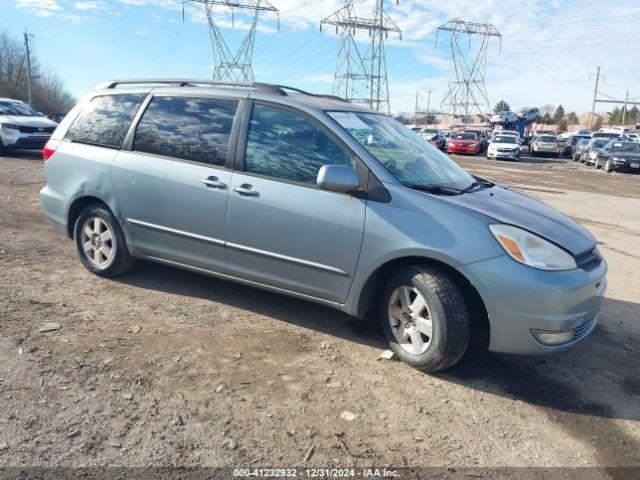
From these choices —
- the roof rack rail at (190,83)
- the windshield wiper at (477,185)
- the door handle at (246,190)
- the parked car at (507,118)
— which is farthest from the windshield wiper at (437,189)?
the parked car at (507,118)

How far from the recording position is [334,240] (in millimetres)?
3693

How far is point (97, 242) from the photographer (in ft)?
16.3

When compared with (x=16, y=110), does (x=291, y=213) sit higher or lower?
lower

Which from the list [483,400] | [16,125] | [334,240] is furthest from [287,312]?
[16,125]

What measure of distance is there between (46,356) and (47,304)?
3.29ft

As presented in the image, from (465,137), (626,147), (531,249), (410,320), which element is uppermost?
(465,137)

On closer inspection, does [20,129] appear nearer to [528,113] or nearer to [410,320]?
[410,320]

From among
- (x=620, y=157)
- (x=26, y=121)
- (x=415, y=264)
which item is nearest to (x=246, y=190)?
(x=415, y=264)

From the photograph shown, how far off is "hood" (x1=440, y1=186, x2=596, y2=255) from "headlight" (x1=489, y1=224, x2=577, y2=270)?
6 centimetres

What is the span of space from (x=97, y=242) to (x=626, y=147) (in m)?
26.3

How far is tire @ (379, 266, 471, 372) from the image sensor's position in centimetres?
337

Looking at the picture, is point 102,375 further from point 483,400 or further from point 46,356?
point 483,400

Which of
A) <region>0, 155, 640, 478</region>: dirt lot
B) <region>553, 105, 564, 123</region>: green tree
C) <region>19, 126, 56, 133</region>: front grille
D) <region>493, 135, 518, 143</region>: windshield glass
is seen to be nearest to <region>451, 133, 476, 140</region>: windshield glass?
<region>493, 135, 518, 143</region>: windshield glass

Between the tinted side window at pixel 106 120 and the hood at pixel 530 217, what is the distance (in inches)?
117
